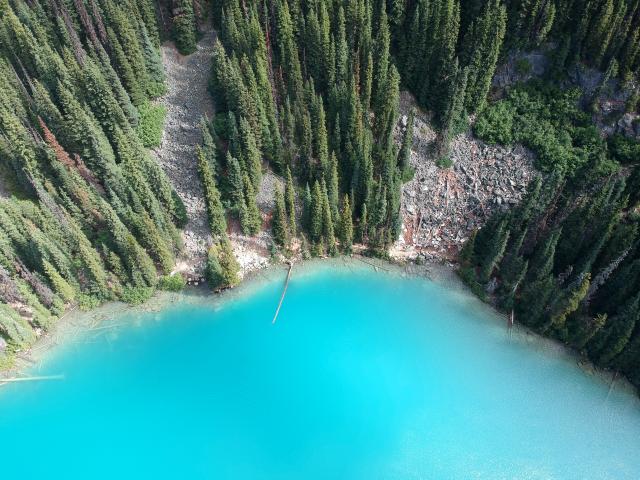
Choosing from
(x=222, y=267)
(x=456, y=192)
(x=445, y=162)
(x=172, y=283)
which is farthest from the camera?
(x=445, y=162)

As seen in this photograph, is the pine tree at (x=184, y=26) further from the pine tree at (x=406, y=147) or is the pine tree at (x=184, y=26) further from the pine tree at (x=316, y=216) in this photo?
the pine tree at (x=406, y=147)

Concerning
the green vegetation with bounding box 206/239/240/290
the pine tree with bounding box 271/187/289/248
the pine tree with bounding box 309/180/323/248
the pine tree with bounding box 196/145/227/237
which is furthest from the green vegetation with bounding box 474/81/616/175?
the green vegetation with bounding box 206/239/240/290

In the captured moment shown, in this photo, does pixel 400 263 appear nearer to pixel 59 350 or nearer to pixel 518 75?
pixel 518 75

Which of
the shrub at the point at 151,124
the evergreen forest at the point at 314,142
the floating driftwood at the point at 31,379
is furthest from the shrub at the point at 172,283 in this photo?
the shrub at the point at 151,124

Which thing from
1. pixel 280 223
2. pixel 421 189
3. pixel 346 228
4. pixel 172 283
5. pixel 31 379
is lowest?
pixel 31 379

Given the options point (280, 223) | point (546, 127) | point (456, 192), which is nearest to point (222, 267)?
point (280, 223)

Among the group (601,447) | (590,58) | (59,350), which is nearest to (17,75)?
(59,350)

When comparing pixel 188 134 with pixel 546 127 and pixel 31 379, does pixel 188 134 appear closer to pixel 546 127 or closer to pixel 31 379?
pixel 31 379
